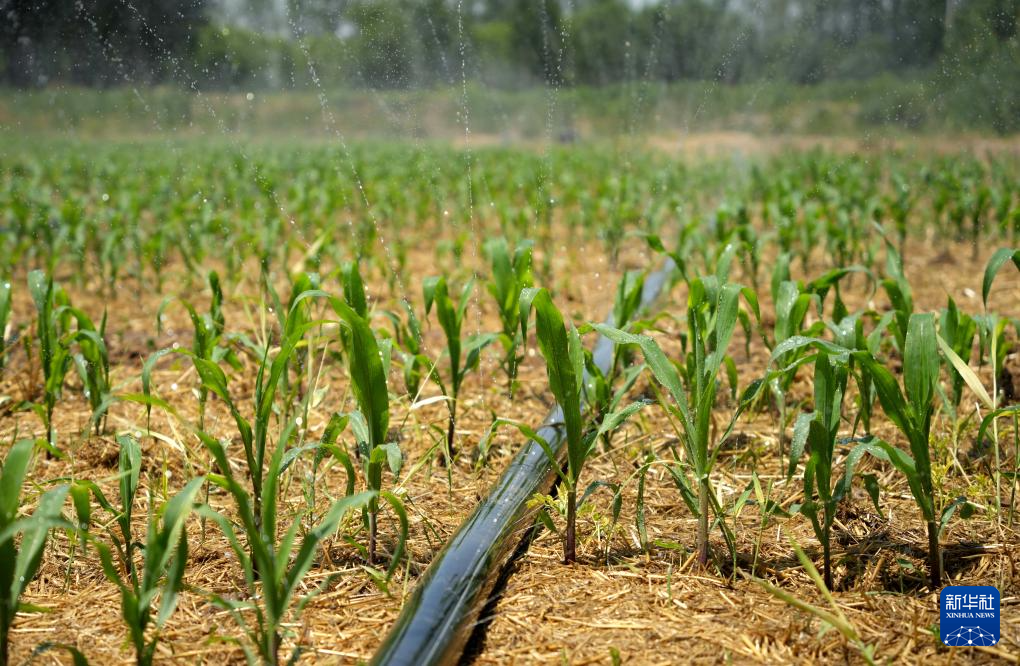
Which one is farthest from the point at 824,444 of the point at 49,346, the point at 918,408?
the point at 49,346

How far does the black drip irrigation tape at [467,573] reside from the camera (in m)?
1.23

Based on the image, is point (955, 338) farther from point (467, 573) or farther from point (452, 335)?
point (467, 573)

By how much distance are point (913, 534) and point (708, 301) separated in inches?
28.7

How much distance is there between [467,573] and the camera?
4.65 ft

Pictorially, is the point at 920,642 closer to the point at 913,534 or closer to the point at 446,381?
the point at 913,534

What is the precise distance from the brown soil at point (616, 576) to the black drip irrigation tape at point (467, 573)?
0.06m

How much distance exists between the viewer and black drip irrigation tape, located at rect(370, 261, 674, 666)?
123 centimetres

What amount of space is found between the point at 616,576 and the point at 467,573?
1.05 ft

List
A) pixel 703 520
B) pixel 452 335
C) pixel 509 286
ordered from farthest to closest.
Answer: pixel 509 286 → pixel 452 335 → pixel 703 520

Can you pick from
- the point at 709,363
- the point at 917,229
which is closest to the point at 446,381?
the point at 709,363

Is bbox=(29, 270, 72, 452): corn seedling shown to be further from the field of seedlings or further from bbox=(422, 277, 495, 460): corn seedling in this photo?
bbox=(422, 277, 495, 460): corn seedling

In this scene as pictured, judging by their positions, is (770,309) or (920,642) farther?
(770,309)

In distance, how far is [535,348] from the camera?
3223mm

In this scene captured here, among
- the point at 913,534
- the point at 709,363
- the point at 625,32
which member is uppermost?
the point at 625,32
